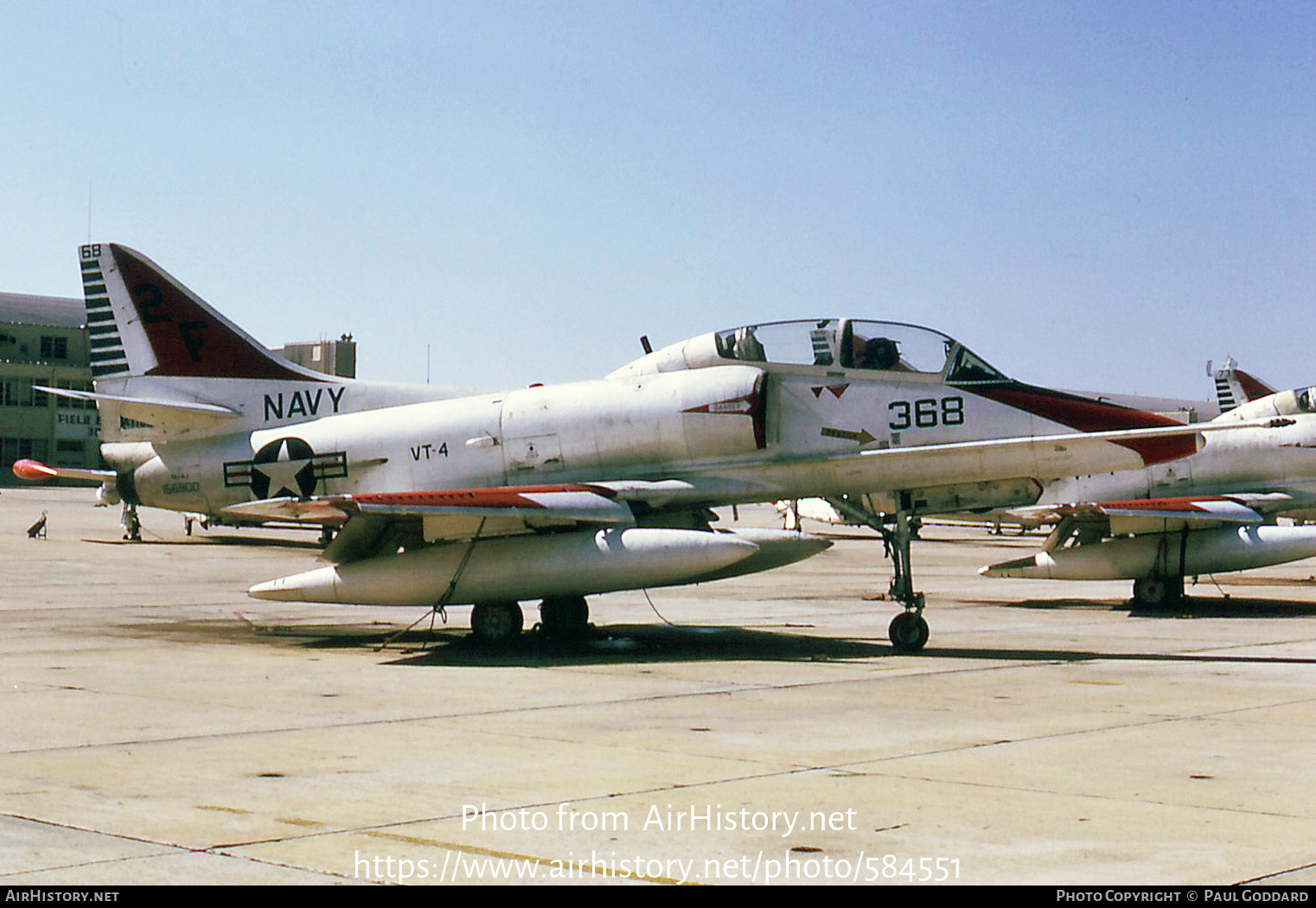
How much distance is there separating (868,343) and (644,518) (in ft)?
10.2

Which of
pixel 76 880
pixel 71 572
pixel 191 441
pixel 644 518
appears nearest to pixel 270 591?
pixel 191 441

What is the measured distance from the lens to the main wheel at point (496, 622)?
15.8 m

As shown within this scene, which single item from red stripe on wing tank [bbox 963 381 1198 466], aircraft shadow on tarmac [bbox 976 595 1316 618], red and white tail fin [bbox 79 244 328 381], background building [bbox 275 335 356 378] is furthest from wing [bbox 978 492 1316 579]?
background building [bbox 275 335 356 378]

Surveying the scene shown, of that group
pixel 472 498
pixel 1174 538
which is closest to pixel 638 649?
pixel 472 498

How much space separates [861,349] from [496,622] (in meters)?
5.06

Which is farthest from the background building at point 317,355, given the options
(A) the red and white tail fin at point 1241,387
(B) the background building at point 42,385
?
(B) the background building at point 42,385

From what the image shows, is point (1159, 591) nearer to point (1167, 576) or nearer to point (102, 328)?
point (1167, 576)

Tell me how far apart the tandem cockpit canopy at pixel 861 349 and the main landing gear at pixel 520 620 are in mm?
3408

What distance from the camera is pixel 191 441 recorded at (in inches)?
696

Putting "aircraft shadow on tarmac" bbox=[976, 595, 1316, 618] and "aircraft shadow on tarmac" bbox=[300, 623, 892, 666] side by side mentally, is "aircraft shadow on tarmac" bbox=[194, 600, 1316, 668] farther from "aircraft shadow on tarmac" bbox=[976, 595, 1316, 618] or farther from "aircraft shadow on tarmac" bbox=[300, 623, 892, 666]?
"aircraft shadow on tarmac" bbox=[976, 595, 1316, 618]

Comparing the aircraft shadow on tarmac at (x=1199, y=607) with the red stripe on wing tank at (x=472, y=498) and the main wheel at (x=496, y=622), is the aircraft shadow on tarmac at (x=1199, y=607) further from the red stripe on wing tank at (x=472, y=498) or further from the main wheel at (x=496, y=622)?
the red stripe on wing tank at (x=472, y=498)

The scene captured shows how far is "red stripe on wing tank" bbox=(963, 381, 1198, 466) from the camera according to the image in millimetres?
14438

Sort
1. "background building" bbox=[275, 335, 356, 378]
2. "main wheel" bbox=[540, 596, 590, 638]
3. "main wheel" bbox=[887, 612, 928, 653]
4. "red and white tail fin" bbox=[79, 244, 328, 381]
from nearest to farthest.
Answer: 1. "main wheel" bbox=[887, 612, 928, 653]
2. "main wheel" bbox=[540, 596, 590, 638]
3. "red and white tail fin" bbox=[79, 244, 328, 381]
4. "background building" bbox=[275, 335, 356, 378]

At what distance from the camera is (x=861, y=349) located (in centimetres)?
1508
